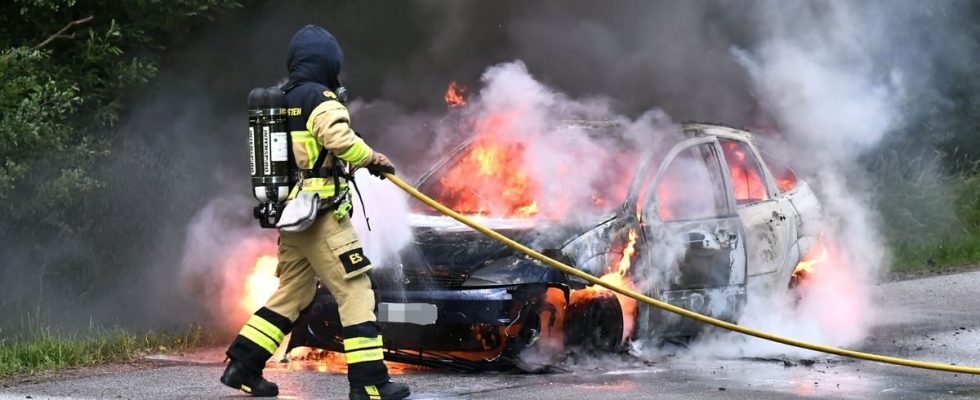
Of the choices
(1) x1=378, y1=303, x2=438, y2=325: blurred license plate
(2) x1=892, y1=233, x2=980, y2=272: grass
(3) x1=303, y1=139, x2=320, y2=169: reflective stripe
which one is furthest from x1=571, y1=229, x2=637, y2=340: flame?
(2) x1=892, y1=233, x2=980, y2=272: grass

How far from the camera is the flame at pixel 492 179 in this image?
7984mm

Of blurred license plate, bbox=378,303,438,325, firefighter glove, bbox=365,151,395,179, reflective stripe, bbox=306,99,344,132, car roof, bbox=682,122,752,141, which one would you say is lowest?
blurred license plate, bbox=378,303,438,325

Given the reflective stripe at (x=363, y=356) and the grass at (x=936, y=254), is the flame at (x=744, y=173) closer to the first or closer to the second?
the reflective stripe at (x=363, y=356)

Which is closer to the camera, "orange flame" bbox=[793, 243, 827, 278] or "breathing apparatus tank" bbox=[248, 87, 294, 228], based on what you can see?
"breathing apparatus tank" bbox=[248, 87, 294, 228]

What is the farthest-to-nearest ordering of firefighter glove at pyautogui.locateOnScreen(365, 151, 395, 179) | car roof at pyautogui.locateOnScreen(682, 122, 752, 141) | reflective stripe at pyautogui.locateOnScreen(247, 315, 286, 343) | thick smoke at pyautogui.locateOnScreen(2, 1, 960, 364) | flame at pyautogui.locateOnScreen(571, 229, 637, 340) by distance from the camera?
thick smoke at pyautogui.locateOnScreen(2, 1, 960, 364)
car roof at pyautogui.locateOnScreen(682, 122, 752, 141)
flame at pyautogui.locateOnScreen(571, 229, 637, 340)
reflective stripe at pyautogui.locateOnScreen(247, 315, 286, 343)
firefighter glove at pyautogui.locateOnScreen(365, 151, 395, 179)

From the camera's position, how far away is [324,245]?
6355mm

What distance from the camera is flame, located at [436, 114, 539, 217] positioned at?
7.98m

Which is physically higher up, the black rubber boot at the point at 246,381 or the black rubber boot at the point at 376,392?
the black rubber boot at the point at 246,381

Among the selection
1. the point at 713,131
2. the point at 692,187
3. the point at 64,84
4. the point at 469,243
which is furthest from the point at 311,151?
the point at 64,84

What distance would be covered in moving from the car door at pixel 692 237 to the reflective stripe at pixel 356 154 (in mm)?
2106

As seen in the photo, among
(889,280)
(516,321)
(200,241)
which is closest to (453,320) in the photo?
(516,321)

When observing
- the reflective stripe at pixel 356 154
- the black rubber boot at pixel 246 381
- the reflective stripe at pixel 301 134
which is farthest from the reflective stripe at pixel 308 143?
the black rubber boot at pixel 246 381

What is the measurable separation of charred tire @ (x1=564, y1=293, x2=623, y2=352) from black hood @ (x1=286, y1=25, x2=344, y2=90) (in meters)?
1.88

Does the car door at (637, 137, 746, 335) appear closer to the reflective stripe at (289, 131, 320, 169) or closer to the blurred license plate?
the blurred license plate
